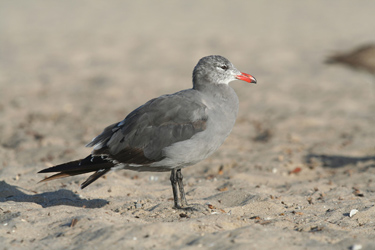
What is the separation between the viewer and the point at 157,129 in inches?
192

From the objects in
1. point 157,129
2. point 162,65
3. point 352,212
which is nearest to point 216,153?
point 157,129

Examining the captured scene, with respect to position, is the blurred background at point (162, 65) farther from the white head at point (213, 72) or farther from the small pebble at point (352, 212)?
the small pebble at point (352, 212)

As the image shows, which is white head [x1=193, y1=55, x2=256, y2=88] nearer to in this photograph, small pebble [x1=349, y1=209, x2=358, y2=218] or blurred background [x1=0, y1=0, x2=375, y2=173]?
small pebble [x1=349, y1=209, x2=358, y2=218]

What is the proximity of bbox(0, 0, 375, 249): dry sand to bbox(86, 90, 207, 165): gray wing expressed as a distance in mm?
530

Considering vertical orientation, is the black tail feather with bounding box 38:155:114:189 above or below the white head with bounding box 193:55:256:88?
below

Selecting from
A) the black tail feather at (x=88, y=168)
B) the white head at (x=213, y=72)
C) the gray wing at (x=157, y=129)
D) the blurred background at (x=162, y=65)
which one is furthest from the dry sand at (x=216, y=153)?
the white head at (x=213, y=72)

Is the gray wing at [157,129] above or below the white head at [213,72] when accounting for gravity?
below

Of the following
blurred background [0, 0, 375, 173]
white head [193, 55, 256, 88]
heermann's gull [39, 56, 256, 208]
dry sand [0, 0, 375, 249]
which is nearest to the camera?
dry sand [0, 0, 375, 249]

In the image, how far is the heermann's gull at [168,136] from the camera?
15.6ft

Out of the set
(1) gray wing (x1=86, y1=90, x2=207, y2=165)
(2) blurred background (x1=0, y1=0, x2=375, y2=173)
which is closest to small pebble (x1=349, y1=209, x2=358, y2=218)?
(1) gray wing (x1=86, y1=90, x2=207, y2=165)

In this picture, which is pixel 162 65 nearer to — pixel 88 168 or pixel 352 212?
pixel 88 168

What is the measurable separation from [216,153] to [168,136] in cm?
318

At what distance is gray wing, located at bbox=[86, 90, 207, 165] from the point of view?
4785 mm

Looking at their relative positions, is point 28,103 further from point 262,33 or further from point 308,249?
point 262,33
